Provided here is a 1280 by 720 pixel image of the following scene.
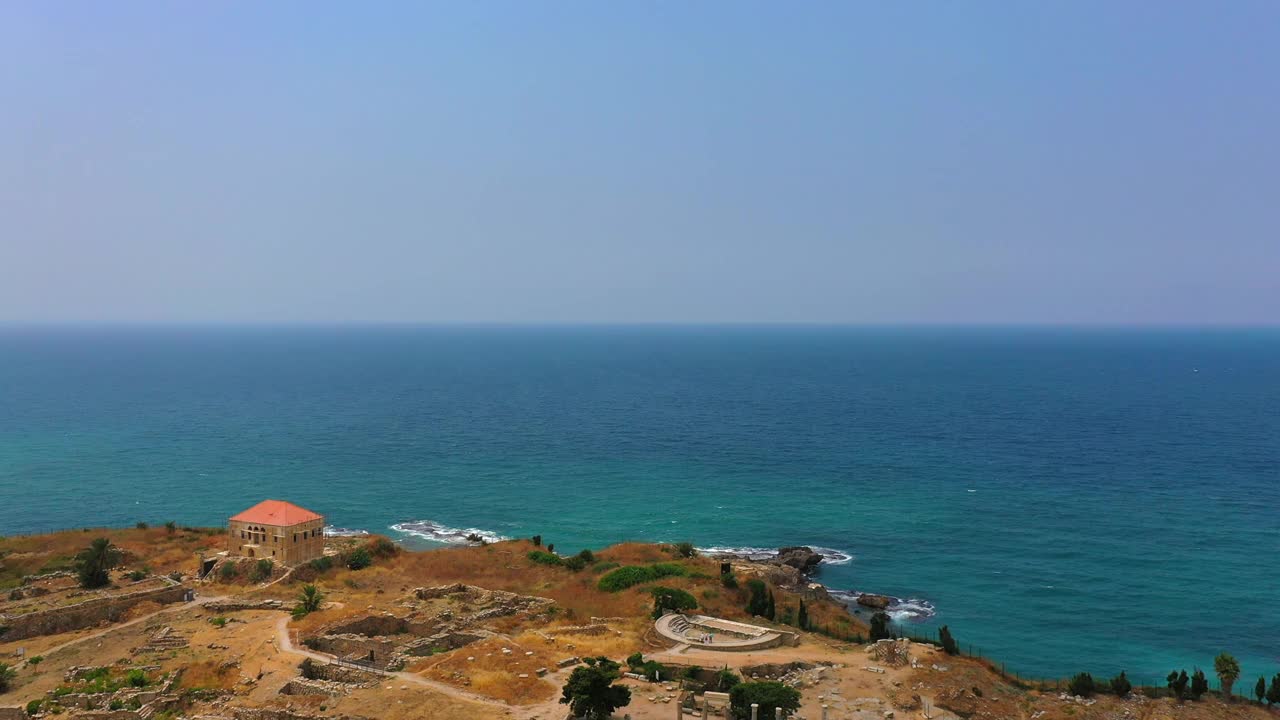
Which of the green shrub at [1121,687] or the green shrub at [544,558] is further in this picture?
the green shrub at [544,558]

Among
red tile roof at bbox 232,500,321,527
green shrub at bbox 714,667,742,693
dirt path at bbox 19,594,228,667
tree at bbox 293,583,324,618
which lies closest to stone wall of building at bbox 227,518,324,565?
red tile roof at bbox 232,500,321,527

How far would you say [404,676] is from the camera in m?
46.1

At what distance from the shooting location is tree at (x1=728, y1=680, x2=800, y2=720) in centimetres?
4081

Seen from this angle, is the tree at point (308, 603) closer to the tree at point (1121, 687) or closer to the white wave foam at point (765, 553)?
the white wave foam at point (765, 553)

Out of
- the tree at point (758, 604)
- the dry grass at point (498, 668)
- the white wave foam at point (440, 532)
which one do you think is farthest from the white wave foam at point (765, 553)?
the dry grass at point (498, 668)

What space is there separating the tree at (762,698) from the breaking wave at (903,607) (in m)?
30.1

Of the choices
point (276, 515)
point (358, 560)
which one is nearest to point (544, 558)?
point (358, 560)

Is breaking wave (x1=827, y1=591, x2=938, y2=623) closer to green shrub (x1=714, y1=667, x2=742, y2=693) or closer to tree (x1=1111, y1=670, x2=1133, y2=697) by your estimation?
tree (x1=1111, y1=670, x2=1133, y2=697)

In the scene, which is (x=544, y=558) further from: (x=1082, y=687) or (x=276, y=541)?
(x=1082, y=687)

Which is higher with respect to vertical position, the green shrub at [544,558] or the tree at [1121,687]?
the green shrub at [544,558]

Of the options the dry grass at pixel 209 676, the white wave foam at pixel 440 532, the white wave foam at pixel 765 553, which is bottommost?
the white wave foam at pixel 440 532

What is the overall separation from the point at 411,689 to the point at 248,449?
350ft

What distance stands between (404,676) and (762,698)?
770 inches

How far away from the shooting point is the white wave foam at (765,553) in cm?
8406
